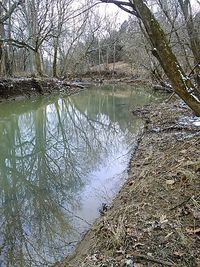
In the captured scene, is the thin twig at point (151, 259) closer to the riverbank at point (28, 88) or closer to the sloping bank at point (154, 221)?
the sloping bank at point (154, 221)

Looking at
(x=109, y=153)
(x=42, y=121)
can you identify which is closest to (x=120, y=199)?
(x=109, y=153)

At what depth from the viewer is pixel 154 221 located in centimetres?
365

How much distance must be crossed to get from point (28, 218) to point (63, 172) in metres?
2.09

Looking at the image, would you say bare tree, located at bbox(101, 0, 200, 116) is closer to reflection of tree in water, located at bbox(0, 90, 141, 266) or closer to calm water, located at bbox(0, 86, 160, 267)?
calm water, located at bbox(0, 86, 160, 267)

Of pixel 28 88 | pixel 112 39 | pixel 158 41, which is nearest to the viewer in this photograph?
pixel 158 41

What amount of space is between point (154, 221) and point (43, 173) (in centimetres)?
355

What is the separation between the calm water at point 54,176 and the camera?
413 centimetres

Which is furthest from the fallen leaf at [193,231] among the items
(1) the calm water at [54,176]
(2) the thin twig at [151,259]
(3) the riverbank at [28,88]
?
(3) the riverbank at [28,88]

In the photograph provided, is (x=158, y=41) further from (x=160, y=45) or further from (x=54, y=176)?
(x=54, y=176)

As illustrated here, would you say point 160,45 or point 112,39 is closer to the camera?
point 160,45

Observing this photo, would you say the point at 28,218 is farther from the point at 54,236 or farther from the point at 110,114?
the point at 110,114

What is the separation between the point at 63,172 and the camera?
6754 mm

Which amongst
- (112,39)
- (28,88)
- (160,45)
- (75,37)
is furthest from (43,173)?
(112,39)

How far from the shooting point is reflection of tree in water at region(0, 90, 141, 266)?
410 cm
